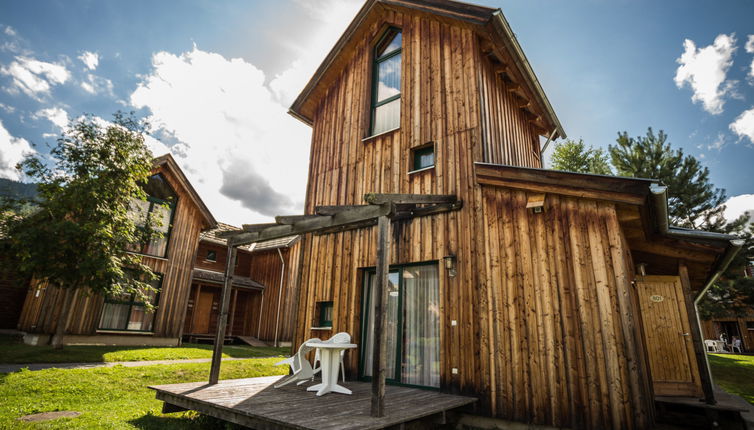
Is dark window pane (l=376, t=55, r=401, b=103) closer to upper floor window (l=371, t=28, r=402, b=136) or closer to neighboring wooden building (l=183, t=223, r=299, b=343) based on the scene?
upper floor window (l=371, t=28, r=402, b=136)

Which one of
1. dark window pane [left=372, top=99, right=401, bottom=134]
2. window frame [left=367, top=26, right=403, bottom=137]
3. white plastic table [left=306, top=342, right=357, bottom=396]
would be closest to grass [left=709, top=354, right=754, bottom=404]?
white plastic table [left=306, top=342, right=357, bottom=396]

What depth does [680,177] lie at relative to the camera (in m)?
18.6

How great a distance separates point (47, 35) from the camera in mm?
12680

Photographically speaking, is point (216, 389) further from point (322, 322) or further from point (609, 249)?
point (609, 249)

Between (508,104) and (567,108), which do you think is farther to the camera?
(567,108)

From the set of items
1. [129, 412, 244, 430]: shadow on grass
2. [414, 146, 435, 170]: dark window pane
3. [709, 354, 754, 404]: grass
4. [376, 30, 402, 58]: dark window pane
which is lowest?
[709, 354, 754, 404]: grass

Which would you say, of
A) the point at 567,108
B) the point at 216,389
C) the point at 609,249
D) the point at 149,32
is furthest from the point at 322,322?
the point at 567,108

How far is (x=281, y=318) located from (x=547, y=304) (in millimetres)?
15018

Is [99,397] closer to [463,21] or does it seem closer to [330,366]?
[330,366]

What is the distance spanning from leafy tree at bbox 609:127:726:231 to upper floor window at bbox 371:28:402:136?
16613 mm

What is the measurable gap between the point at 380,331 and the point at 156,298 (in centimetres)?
1314

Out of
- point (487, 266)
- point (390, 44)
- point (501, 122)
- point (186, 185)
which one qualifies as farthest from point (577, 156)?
point (186, 185)

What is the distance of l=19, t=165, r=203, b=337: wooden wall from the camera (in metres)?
11.5

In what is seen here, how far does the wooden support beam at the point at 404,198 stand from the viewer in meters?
4.29
